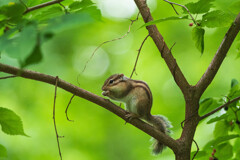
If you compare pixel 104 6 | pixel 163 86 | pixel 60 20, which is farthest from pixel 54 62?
pixel 60 20

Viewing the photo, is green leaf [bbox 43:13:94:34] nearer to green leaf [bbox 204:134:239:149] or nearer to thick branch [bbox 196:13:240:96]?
thick branch [bbox 196:13:240:96]

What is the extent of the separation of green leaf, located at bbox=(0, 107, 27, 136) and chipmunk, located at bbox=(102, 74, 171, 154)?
1005 mm

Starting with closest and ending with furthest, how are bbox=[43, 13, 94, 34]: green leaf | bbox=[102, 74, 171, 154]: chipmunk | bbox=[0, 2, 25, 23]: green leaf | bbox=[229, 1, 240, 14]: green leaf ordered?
bbox=[43, 13, 94, 34]: green leaf, bbox=[0, 2, 25, 23]: green leaf, bbox=[229, 1, 240, 14]: green leaf, bbox=[102, 74, 171, 154]: chipmunk

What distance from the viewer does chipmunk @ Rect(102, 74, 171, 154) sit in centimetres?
259

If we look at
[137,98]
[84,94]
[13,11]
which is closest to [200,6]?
[84,94]

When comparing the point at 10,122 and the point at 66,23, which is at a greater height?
the point at 66,23

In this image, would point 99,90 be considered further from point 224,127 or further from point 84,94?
point 84,94

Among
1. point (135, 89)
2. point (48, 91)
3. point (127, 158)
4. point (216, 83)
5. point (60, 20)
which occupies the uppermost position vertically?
point (60, 20)

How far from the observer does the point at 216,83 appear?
23.2 feet

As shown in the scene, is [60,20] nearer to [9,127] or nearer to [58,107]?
[9,127]

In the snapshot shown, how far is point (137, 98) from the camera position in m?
2.68

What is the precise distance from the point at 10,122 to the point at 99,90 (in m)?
6.22

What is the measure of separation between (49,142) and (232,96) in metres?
5.21

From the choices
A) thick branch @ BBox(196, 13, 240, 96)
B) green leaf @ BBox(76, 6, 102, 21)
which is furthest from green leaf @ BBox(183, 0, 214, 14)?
green leaf @ BBox(76, 6, 102, 21)
